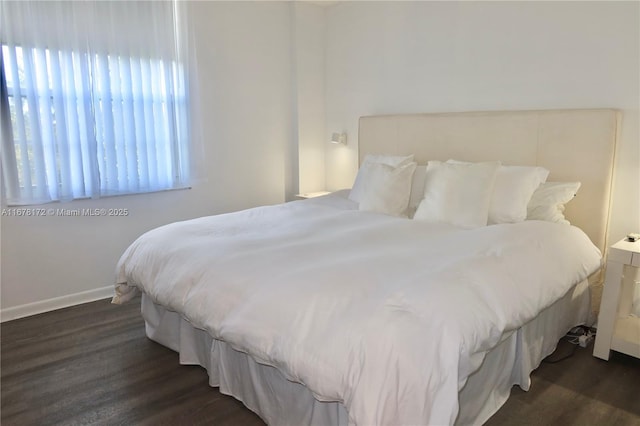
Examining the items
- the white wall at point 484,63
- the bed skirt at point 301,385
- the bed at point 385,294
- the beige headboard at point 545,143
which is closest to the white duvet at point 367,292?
the bed at point 385,294

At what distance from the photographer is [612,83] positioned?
2719 millimetres

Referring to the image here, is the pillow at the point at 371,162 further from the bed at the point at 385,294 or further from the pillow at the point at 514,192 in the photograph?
the pillow at the point at 514,192

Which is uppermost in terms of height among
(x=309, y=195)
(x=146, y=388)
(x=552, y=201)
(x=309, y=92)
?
(x=309, y=92)

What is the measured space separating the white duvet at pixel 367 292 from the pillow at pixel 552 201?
0.46 ft

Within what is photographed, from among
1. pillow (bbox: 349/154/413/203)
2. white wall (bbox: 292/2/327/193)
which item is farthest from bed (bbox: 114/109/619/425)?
white wall (bbox: 292/2/327/193)

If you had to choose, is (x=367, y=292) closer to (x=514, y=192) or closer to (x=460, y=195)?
(x=460, y=195)

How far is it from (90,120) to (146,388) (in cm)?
197

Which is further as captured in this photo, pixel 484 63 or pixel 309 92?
pixel 309 92

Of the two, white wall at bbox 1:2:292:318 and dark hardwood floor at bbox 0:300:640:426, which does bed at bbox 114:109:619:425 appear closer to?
dark hardwood floor at bbox 0:300:640:426

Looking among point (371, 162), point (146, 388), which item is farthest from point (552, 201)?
point (146, 388)

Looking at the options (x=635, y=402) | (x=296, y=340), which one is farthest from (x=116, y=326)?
(x=635, y=402)

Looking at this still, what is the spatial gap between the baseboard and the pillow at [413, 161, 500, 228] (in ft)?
8.12

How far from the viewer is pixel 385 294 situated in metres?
1.65

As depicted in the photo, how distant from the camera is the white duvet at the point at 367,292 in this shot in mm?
1420
